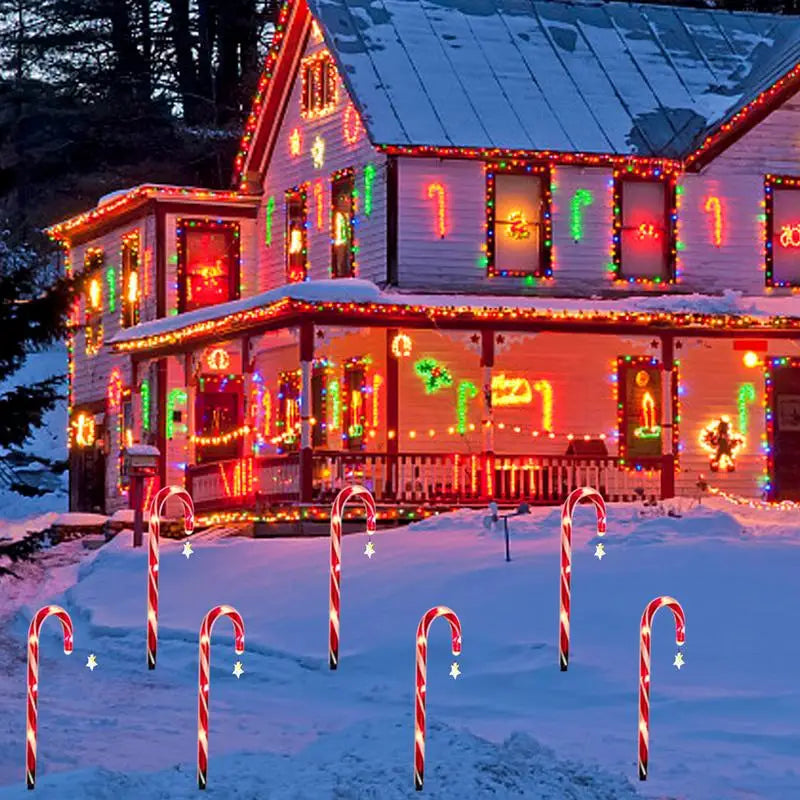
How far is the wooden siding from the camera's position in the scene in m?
36.2

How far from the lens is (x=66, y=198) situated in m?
58.1

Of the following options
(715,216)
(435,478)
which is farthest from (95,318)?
(715,216)

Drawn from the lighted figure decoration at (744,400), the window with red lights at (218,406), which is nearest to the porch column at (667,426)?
the lighted figure decoration at (744,400)

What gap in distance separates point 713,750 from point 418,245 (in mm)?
18987

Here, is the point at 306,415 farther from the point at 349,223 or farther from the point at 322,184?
the point at 322,184

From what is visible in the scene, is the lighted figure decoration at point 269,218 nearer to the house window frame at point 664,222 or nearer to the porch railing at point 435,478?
the porch railing at point 435,478

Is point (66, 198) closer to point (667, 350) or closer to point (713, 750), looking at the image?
point (667, 350)

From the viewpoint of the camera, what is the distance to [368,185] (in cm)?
3653

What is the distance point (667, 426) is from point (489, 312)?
3865 mm

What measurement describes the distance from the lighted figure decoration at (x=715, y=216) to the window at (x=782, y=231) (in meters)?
0.86

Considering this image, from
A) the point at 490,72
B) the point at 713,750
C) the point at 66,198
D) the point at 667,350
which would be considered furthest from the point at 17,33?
the point at 713,750

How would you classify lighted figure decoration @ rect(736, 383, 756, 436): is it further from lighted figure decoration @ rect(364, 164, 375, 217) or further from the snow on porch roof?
lighted figure decoration @ rect(364, 164, 375, 217)

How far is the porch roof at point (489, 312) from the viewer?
33625mm

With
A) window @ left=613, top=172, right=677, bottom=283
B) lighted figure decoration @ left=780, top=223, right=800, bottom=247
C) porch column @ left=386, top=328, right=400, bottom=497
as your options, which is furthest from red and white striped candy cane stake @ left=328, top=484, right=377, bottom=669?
lighted figure decoration @ left=780, top=223, right=800, bottom=247
